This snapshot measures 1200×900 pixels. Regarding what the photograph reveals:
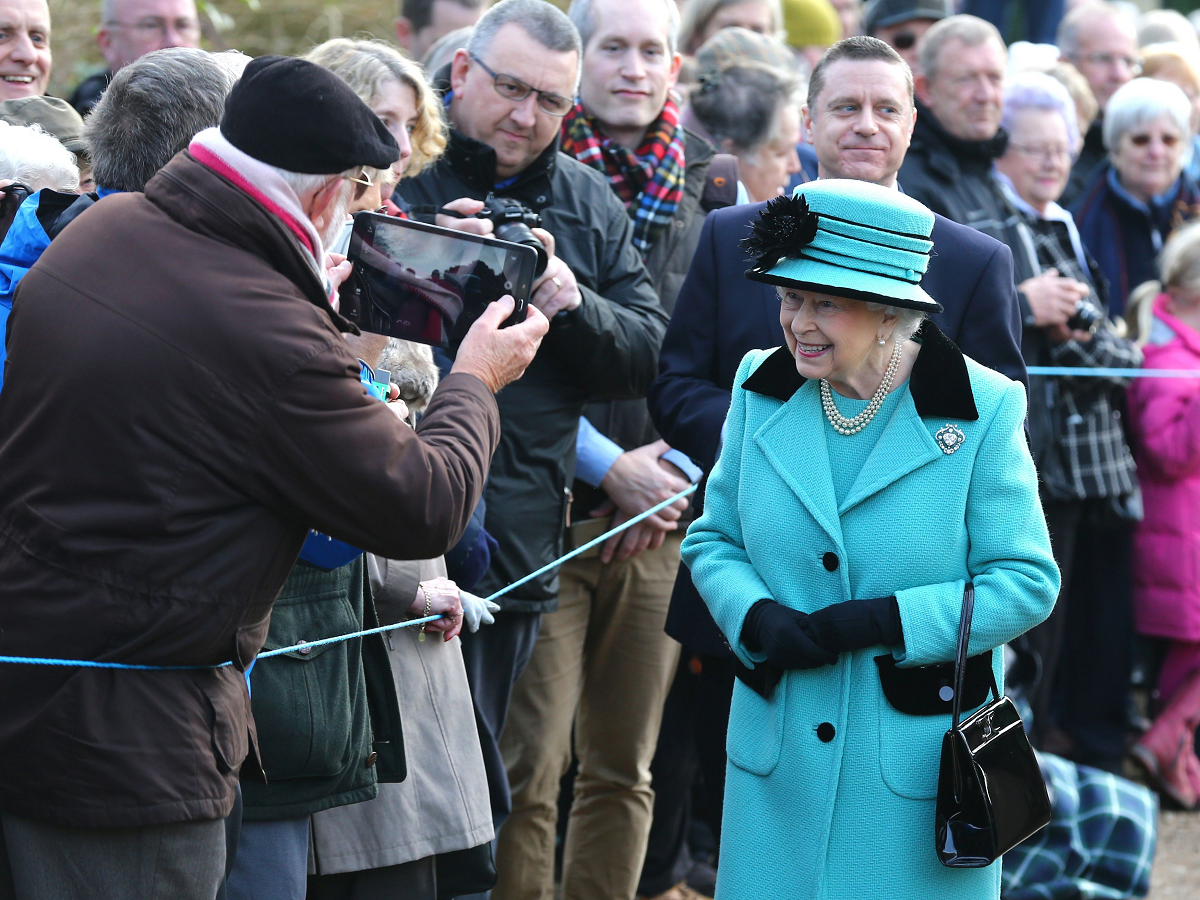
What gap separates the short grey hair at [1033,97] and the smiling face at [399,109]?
9.50 feet

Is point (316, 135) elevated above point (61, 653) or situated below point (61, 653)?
above

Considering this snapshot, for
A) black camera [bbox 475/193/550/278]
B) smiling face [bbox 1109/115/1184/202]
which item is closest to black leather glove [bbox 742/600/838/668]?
black camera [bbox 475/193/550/278]

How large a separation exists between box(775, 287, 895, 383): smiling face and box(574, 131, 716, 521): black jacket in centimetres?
157

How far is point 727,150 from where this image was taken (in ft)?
15.6

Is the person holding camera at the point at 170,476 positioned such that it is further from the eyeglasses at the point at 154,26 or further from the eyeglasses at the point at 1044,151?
the eyeglasses at the point at 1044,151

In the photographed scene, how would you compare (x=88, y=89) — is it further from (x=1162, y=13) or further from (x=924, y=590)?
(x=1162, y=13)

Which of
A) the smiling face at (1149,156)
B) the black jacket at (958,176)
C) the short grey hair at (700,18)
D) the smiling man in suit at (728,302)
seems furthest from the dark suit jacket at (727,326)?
the smiling face at (1149,156)

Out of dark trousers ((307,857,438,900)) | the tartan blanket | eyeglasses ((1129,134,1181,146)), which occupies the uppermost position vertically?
eyeglasses ((1129,134,1181,146))

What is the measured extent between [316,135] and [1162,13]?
28.5 ft

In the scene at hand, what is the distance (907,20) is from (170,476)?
553cm

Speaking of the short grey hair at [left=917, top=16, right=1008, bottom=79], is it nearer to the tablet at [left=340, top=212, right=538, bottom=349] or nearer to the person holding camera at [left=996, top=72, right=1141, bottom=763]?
the person holding camera at [left=996, top=72, right=1141, bottom=763]

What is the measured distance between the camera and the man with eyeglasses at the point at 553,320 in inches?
147

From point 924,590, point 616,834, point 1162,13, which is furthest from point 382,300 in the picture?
point 1162,13

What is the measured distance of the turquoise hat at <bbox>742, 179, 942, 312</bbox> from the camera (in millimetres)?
2631
